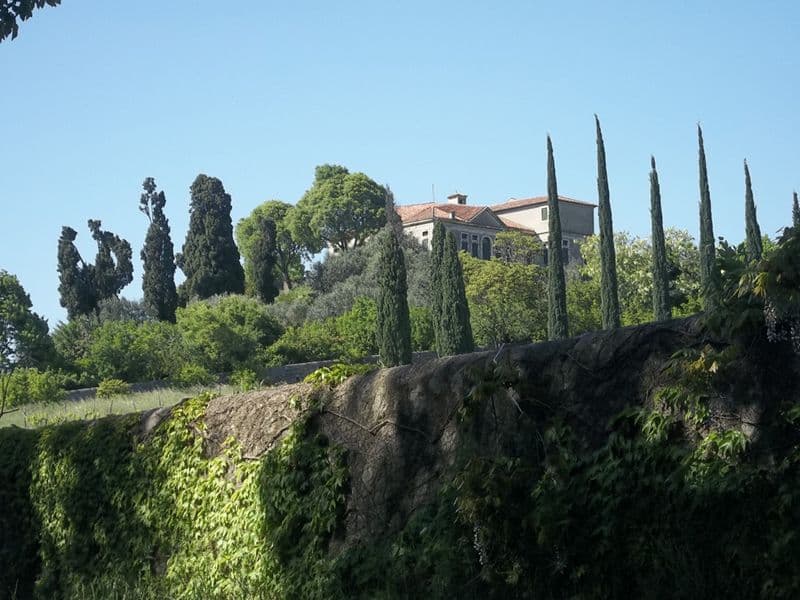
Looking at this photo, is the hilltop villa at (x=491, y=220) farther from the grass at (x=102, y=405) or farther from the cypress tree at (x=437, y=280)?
the grass at (x=102, y=405)

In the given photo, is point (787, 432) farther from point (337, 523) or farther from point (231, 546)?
point (231, 546)

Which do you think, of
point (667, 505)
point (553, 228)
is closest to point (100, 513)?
point (667, 505)

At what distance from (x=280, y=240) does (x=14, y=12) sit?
79.0 metres

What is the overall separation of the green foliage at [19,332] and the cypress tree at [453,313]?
16638 mm

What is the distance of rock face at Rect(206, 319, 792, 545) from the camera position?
640cm

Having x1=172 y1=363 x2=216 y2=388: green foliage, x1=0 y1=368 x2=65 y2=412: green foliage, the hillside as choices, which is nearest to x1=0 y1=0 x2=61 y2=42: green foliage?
the hillside

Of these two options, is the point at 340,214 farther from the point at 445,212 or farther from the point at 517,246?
the point at 517,246

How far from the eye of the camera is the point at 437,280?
45875mm

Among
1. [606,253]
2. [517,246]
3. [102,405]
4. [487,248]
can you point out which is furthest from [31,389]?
[487,248]

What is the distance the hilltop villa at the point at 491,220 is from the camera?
82562 mm

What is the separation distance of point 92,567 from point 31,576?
136cm

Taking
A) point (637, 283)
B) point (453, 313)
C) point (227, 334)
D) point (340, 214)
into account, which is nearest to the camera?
point (453, 313)

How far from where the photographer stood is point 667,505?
601cm

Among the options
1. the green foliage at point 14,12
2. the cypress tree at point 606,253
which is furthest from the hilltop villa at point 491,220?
the green foliage at point 14,12
